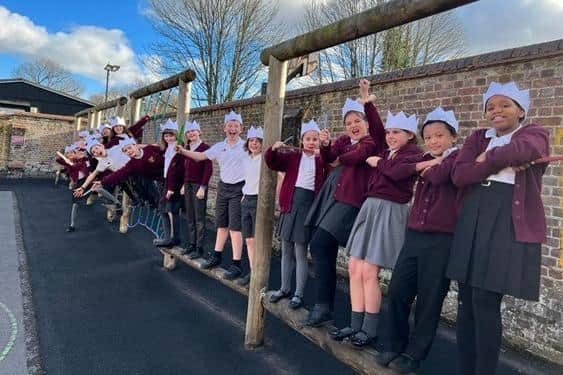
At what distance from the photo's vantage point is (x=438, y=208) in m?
2.41

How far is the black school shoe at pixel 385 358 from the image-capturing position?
8.08 feet

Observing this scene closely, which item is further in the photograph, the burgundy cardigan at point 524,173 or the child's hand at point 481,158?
the child's hand at point 481,158

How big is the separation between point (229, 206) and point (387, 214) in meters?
2.38

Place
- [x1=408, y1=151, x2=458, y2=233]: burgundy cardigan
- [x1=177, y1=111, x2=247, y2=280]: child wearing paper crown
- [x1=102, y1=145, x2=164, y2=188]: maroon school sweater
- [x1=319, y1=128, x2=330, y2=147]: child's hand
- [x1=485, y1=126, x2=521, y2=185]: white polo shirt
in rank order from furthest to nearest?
[x1=102, y1=145, x2=164, y2=188]: maroon school sweater, [x1=177, y1=111, x2=247, y2=280]: child wearing paper crown, [x1=319, y1=128, x2=330, y2=147]: child's hand, [x1=408, y1=151, x2=458, y2=233]: burgundy cardigan, [x1=485, y1=126, x2=521, y2=185]: white polo shirt

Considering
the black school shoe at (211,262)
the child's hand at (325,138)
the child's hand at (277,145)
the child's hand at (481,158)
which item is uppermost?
the child's hand at (325,138)

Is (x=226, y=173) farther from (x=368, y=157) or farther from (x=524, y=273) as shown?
(x=524, y=273)

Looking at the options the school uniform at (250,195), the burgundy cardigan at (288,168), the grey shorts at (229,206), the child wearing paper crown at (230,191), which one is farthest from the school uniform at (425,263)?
the grey shorts at (229,206)

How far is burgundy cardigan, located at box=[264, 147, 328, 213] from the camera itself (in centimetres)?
357

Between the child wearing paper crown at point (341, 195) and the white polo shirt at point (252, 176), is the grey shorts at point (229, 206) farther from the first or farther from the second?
the child wearing paper crown at point (341, 195)

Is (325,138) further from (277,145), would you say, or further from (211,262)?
(211,262)

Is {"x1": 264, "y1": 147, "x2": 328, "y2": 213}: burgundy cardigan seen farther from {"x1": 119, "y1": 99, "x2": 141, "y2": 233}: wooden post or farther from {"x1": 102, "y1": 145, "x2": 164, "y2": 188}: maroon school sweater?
{"x1": 119, "y1": 99, "x2": 141, "y2": 233}: wooden post

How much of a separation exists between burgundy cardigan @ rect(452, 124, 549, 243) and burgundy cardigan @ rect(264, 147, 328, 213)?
153cm

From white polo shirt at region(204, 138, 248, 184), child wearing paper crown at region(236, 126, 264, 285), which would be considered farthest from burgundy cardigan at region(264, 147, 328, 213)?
white polo shirt at region(204, 138, 248, 184)

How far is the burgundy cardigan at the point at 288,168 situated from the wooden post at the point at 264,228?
0.14 meters
